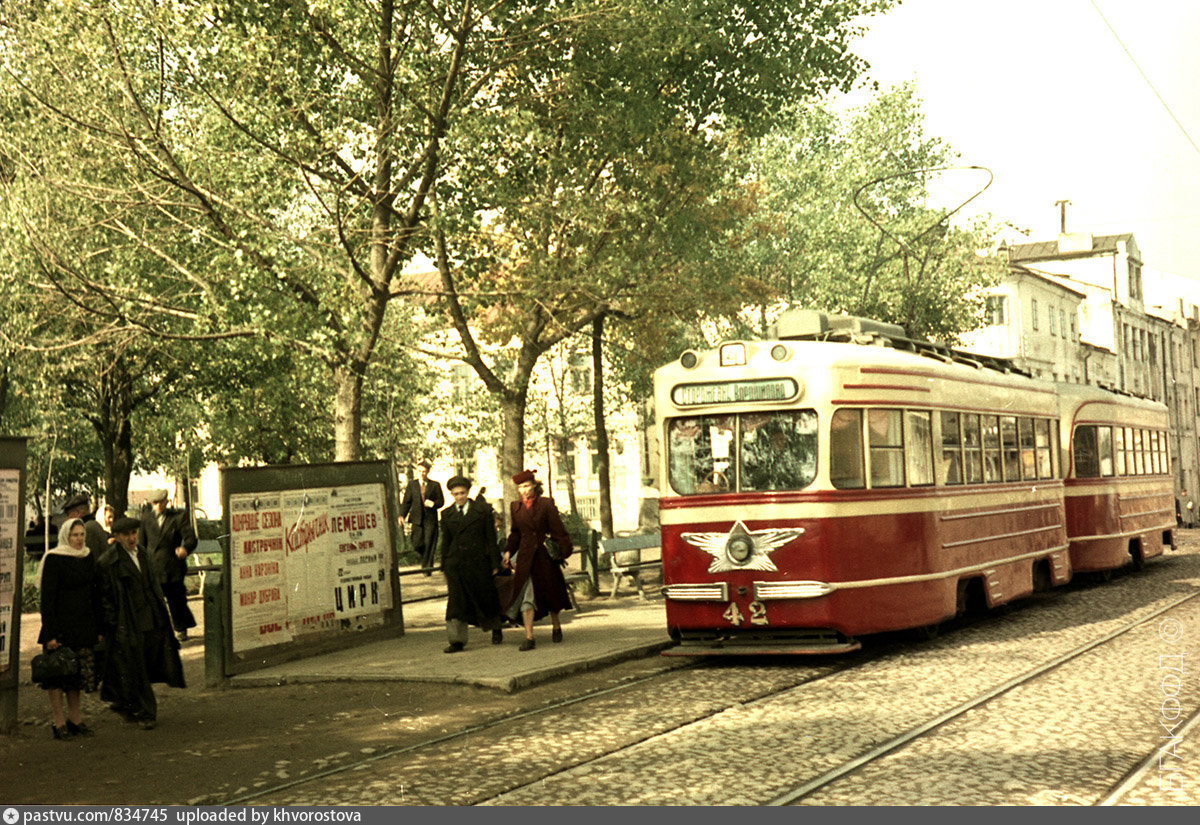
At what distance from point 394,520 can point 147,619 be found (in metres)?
4.74

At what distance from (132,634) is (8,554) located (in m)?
1.11

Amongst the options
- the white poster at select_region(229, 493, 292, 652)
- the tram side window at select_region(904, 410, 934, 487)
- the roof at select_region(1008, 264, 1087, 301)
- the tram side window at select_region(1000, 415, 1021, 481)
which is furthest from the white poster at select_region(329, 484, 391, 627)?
the roof at select_region(1008, 264, 1087, 301)

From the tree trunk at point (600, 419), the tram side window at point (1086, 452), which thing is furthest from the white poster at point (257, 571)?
the tree trunk at point (600, 419)

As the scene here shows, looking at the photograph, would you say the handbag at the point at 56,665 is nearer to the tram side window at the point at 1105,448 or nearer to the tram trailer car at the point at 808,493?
the tram trailer car at the point at 808,493

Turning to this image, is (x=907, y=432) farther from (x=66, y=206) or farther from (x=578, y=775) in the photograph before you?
(x=66, y=206)

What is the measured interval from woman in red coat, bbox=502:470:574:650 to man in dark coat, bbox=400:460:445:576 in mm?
7484

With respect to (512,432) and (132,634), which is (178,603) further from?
(512,432)

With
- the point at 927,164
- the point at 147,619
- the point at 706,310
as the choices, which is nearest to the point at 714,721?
the point at 147,619

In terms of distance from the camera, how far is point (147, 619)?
11367 mm

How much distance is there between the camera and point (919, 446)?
14234mm

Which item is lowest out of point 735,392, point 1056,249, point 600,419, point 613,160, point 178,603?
point 178,603

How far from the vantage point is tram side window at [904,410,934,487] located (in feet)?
46.0

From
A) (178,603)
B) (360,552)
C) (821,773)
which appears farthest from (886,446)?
(178,603)

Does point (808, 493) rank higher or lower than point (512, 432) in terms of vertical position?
lower
